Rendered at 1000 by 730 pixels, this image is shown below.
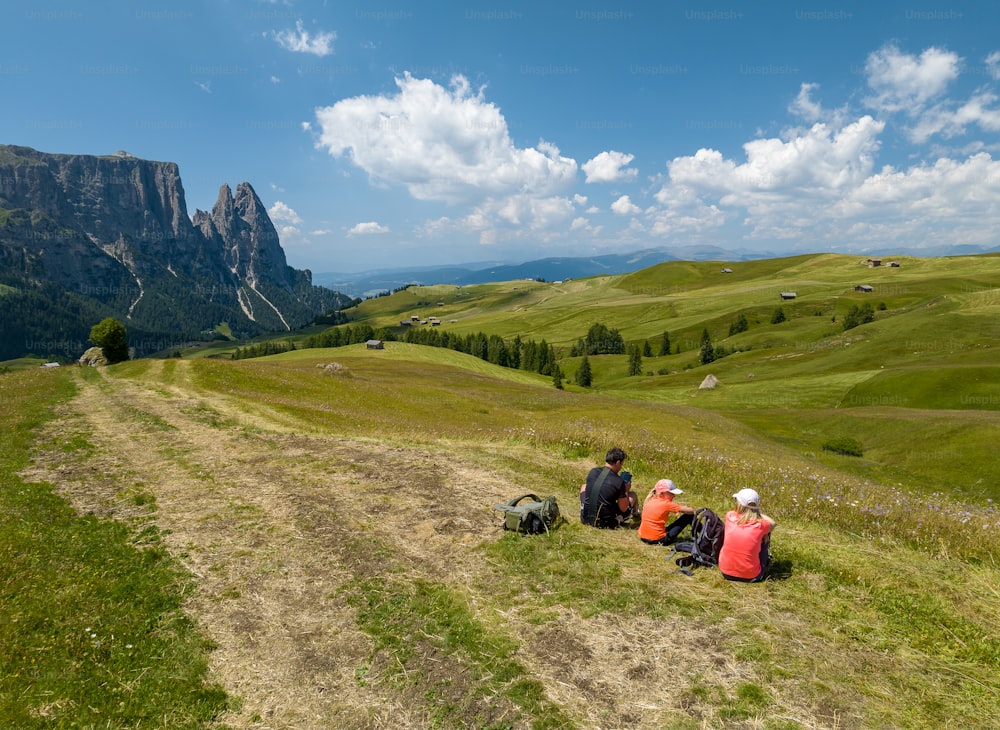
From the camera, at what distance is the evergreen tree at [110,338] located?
74875mm

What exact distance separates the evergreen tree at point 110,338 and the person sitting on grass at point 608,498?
8677 centimetres

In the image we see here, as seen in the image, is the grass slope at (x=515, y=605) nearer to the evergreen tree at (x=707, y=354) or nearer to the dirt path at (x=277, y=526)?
the dirt path at (x=277, y=526)

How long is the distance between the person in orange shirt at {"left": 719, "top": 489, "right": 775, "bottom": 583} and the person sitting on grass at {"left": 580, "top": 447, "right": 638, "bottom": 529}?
11.4 feet

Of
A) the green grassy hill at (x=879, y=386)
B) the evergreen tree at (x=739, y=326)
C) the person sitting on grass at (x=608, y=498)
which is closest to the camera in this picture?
the person sitting on grass at (x=608, y=498)

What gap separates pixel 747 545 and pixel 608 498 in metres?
4.08

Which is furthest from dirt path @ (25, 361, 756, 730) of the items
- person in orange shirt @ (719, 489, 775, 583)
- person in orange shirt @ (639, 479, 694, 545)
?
person in orange shirt @ (639, 479, 694, 545)

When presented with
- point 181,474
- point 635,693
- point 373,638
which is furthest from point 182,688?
point 181,474

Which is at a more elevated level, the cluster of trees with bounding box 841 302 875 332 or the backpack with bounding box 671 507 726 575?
the backpack with bounding box 671 507 726 575

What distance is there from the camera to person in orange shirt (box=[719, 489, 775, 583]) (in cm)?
1088

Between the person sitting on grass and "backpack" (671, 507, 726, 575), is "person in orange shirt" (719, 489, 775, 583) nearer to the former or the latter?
"backpack" (671, 507, 726, 575)

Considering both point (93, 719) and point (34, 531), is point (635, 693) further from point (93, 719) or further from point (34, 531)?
point (34, 531)

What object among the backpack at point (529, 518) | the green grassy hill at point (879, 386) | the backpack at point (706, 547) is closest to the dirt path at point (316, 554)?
the backpack at point (529, 518)

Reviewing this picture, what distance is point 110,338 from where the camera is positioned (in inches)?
2982

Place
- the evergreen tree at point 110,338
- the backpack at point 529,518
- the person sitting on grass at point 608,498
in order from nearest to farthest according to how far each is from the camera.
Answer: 1. the backpack at point 529,518
2. the person sitting on grass at point 608,498
3. the evergreen tree at point 110,338
